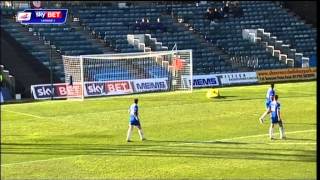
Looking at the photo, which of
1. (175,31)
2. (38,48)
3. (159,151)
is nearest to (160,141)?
(159,151)

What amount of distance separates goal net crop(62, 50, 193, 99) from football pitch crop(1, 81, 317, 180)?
2.99 meters

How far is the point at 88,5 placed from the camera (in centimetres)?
5981

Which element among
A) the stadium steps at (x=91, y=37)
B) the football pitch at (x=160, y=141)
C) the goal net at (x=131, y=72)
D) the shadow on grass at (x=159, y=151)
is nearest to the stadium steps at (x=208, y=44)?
the stadium steps at (x=91, y=37)

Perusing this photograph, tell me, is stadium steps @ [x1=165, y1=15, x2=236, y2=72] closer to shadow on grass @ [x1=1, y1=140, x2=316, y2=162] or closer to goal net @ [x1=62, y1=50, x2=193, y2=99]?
goal net @ [x1=62, y1=50, x2=193, y2=99]

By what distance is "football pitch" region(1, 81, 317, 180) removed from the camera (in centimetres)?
1980

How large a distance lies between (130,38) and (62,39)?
5.92 meters

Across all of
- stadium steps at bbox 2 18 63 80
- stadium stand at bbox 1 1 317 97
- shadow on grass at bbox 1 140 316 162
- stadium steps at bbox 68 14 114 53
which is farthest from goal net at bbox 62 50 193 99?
shadow on grass at bbox 1 140 316 162

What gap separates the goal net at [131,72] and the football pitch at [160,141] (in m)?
2.99

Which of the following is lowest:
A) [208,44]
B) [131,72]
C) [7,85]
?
[7,85]

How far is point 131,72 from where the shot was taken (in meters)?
44.4

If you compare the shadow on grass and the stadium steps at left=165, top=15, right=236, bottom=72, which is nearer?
the shadow on grass

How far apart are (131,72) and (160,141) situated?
19.7 m

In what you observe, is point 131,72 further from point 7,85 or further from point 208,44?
point 208,44
